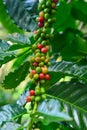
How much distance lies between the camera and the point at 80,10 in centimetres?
104

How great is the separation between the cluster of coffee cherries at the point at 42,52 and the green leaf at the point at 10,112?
0.18 feet

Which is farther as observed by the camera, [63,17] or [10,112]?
[63,17]

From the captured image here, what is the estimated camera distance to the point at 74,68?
0.99 metres

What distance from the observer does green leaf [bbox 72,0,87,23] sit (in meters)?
1.02

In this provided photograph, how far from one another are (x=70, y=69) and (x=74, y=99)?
0.09m

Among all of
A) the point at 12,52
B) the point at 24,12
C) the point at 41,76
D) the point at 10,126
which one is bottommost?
the point at 10,126

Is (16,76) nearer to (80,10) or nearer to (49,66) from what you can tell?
(49,66)

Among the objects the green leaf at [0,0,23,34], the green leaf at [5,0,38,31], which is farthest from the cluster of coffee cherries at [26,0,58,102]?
the green leaf at [0,0,23,34]

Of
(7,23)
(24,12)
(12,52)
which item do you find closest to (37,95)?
(12,52)

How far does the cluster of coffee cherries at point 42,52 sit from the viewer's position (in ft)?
2.96

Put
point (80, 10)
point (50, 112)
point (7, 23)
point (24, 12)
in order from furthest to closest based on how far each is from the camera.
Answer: point (7, 23) → point (24, 12) → point (80, 10) → point (50, 112)

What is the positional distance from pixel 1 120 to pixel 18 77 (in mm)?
224

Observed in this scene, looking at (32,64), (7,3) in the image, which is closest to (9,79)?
(32,64)

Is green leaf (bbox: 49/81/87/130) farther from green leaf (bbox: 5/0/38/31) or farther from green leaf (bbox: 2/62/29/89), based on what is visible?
green leaf (bbox: 5/0/38/31)
